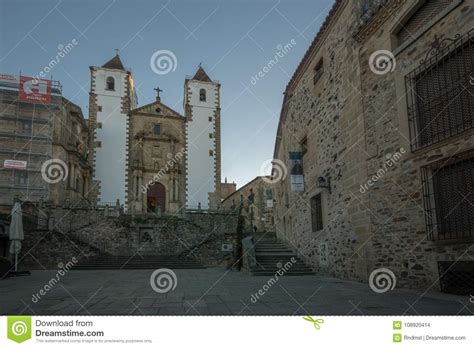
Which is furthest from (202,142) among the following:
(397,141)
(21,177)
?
(397,141)

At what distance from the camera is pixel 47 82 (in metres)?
27.5

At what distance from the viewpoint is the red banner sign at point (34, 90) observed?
86.2 ft

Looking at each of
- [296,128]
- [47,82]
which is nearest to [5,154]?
[47,82]

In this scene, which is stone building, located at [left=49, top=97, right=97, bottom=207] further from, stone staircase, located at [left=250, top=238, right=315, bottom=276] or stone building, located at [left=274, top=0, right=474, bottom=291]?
stone building, located at [left=274, top=0, right=474, bottom=291]

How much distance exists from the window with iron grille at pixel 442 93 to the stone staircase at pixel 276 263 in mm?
6250

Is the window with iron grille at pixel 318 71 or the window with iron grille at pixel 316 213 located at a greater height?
the window with iron grille at pixel 318 71

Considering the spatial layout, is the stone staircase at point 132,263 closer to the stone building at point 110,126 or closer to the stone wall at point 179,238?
the stone wall at point 179,238

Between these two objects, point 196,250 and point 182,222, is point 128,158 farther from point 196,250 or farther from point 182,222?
point 196,250

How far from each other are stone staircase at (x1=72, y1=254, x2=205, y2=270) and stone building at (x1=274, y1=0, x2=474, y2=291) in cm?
937

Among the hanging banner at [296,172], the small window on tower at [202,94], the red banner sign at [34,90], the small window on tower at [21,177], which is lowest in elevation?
the hanging banner at [296,172]

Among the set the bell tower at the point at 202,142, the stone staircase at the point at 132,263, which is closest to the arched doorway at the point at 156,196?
the bell tower at the point at 202,142

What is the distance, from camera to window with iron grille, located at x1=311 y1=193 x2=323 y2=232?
11.5m

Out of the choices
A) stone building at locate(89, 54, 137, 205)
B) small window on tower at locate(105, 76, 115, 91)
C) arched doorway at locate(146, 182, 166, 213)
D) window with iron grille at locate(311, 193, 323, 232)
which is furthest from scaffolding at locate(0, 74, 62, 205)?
window with iron grille at locate(311, 193, 323, 232)
